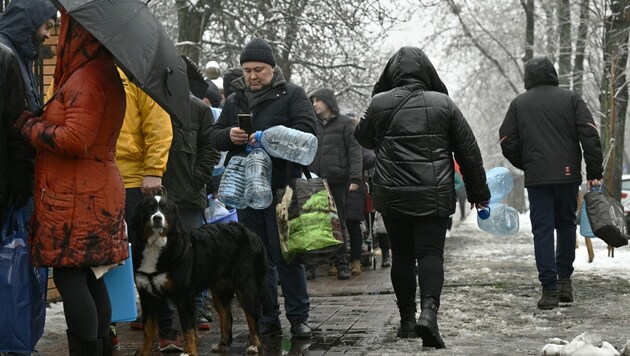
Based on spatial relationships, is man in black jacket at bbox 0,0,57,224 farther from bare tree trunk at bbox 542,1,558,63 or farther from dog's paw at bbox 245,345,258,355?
bare tree trunk at bbox 542,1,558,63

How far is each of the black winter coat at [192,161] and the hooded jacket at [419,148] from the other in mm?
1596

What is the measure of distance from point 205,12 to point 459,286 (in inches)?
357

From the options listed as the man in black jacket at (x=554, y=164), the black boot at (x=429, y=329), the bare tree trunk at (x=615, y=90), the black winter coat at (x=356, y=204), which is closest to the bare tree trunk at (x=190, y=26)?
the black winter coat at (x=356, y=204)

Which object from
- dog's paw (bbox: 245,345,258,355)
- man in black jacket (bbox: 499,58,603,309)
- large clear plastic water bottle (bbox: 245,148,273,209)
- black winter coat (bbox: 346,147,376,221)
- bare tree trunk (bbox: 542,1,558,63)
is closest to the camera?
dog's paw (bbox: 245,345,258,355)

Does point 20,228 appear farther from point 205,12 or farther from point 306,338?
point 205,12

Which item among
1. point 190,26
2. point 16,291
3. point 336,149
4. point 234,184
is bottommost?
point 16,291

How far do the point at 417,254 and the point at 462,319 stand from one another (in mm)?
1413

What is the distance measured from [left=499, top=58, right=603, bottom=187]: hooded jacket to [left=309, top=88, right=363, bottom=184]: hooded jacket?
3444 millimetres

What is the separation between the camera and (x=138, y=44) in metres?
→ 5.27

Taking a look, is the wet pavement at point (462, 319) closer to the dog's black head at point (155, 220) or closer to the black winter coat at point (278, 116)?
the dog's black head at point (155, 220)

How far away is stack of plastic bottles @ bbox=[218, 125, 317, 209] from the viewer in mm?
7598

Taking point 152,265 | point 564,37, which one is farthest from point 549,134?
point 564,37

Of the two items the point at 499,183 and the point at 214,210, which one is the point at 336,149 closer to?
the point at 499,183

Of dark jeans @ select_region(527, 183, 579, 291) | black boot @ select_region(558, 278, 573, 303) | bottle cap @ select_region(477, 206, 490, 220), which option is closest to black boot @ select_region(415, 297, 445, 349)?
bottle cap @ select_region(477, 206, 490, 220)
